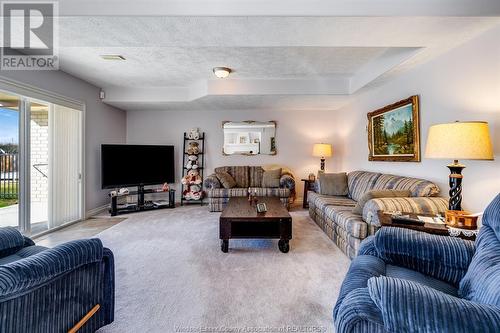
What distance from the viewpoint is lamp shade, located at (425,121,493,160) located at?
164 cm

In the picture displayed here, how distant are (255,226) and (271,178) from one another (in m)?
2.10

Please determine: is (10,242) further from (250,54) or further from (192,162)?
(192,162)

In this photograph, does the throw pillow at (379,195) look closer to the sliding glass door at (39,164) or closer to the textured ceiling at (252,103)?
the textured ceiling at (252,103)

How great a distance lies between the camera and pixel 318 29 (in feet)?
6.46

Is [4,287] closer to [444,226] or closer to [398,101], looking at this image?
[444,226]

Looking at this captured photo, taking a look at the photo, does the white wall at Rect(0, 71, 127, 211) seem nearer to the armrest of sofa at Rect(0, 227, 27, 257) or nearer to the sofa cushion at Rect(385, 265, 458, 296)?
the armrest of sofa at Rect(0, 227, 27, 257)

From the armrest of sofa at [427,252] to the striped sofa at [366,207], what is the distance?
0.70 meters

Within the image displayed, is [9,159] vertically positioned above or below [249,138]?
below

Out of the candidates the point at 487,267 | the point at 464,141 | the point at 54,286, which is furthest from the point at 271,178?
the point at 54,286

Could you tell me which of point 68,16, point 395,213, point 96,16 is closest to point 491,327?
point 395,213

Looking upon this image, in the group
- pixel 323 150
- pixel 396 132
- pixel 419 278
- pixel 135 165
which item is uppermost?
pixel 396 132

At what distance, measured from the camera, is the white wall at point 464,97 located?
1.97 m

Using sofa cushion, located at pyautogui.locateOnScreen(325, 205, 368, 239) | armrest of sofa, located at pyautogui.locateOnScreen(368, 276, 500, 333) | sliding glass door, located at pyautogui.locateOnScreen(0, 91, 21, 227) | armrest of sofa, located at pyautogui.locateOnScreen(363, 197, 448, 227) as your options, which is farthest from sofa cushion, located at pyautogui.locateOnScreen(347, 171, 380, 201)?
sliding glass door, located at pyautogui.locateOnScreen(0, 91, 21, 227)

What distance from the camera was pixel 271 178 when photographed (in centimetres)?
474
